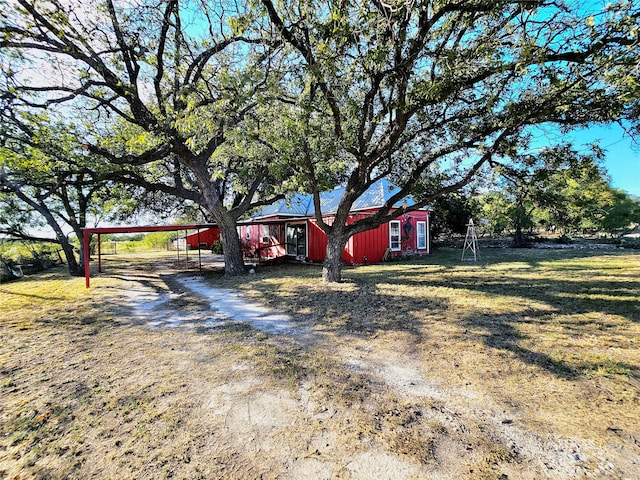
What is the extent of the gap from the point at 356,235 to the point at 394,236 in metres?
2.61

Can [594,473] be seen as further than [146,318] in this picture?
No

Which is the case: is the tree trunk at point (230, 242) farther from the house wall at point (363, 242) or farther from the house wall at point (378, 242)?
the house wall at point (378, 242)

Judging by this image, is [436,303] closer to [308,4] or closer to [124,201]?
[308,4]

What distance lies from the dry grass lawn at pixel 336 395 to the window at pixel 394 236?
9131 millimetres

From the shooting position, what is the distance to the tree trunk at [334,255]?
28.6 feet

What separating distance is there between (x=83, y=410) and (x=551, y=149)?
9.39 metres

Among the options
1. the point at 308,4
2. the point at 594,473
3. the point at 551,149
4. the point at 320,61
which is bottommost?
the point at 594,473

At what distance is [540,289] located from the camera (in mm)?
7223

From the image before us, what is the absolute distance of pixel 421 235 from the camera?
16.5 meters

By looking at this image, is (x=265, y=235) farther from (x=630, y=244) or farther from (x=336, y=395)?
(x=630, y=244)

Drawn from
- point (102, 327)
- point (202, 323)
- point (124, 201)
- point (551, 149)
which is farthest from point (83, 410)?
point (124, 201)

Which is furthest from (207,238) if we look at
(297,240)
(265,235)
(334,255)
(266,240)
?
(334,255)

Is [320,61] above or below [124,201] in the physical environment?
above

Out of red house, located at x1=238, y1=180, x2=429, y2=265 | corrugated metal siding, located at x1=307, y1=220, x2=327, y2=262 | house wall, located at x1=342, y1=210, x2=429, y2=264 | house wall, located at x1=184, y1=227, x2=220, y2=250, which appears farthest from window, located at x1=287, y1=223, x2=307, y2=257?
house wall, located at x1=184, y1=227, x2=220, y2=250
